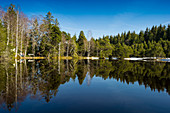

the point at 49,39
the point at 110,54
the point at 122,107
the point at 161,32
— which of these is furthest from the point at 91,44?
the point at 122,107

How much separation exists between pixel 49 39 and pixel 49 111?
45.4 meters

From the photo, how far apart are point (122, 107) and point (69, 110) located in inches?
70.7

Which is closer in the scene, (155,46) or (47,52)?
(47,52)

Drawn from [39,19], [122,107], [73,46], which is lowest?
[122,107]

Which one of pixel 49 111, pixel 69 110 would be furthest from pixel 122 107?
pixel 49 111

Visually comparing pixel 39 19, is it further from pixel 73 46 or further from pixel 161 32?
pixel 161 32

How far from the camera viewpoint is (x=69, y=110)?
4.12 m

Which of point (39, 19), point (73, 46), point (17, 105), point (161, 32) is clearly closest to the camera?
point (17, 105)

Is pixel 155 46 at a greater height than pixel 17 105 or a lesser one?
greater

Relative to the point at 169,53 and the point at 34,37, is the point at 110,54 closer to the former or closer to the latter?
the point at 169,53

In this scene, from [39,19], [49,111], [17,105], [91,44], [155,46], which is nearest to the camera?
[49,111]

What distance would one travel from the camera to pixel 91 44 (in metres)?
68.3

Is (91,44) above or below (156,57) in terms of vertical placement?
above

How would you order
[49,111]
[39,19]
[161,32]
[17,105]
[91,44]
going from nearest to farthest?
[49,111] → [17,105] → [39,19] → [91,44] → [161,32]
